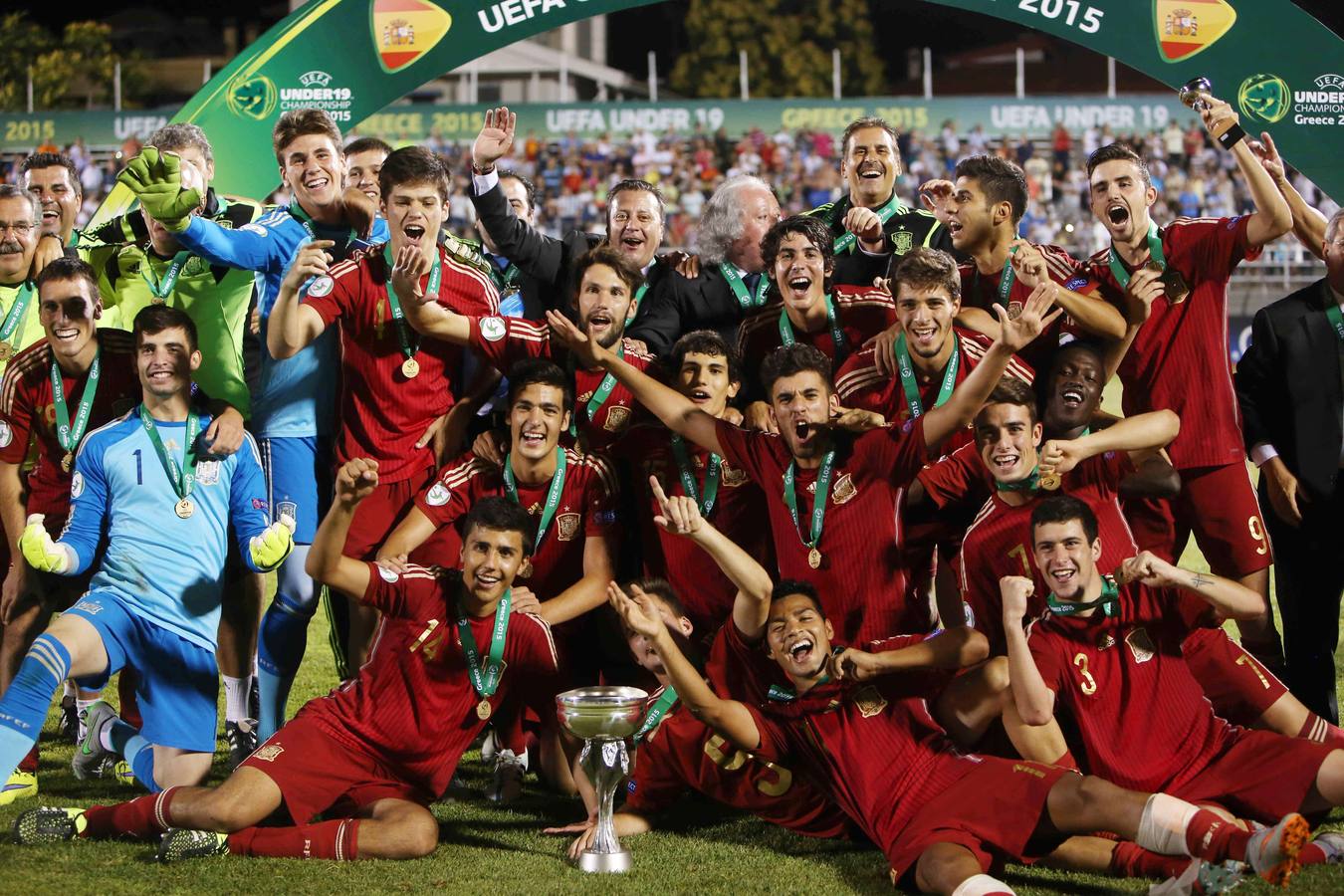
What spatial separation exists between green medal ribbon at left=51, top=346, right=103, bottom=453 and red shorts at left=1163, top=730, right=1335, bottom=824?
3.91m

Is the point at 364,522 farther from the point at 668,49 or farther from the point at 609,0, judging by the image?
the point at 668,49

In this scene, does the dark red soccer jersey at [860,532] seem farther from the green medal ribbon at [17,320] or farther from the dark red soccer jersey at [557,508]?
the green medal ribbon at [17,320]

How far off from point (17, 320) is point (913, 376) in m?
3.59

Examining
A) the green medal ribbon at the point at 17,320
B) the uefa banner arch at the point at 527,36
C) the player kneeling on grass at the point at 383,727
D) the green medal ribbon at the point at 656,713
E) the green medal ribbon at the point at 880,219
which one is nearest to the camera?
the player kneeling on grass at the point at 383,727

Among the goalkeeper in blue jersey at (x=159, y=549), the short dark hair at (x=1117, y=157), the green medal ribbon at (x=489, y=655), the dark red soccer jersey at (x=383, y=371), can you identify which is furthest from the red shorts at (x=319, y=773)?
the short dark hair at (x=1117, y=157)

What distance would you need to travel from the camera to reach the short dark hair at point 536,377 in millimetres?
5230

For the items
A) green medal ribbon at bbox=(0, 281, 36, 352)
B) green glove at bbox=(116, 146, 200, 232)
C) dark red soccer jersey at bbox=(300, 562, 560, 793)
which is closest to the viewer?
dark red soccer jersey at bbox=(300, 562, 560, 793)

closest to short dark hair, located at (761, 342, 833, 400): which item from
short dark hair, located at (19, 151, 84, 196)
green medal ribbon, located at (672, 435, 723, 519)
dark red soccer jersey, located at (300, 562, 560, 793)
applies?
green medal ribbon, located at (672, 435, 723, 519)

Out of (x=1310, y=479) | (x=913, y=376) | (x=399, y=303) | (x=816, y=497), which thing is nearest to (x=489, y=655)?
(x=816, y=497)

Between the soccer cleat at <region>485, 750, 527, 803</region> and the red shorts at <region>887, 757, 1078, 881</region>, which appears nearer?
the red shorts at <region>887, 757, 1078, 881</region>

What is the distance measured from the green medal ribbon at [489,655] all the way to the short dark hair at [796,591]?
2.84 feet

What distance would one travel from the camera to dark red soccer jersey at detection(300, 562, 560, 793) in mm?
4750

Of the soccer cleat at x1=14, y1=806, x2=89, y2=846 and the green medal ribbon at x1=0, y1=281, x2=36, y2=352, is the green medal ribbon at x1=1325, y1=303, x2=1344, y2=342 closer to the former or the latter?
the soccer cleat at x1=14, y1=806, x2=89, y2=846

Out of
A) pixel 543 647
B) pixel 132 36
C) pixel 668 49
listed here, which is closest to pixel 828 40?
pixel 668 49
